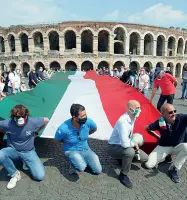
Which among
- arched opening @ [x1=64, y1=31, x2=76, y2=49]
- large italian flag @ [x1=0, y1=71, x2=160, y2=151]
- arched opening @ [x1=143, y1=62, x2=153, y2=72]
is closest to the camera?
large italian flag @ [x1=0, y1=71, x2=160, y2=151]

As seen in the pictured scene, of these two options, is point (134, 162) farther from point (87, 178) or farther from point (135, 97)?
point (135, 97)

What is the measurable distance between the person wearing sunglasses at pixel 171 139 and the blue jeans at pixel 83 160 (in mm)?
952

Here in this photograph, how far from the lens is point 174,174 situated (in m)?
3.25

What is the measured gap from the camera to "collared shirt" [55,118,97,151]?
10.9 ft

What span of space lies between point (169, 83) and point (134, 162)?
328 centimetres

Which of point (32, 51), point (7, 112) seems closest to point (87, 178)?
point (7, 112)

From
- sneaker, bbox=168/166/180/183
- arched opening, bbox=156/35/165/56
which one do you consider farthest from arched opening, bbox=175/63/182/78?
sneaker, bbox=168/166/180/183

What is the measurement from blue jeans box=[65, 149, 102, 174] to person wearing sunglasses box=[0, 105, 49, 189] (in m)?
0.56

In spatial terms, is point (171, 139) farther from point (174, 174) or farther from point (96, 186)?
point (96, 186)

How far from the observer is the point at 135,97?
18.0ft

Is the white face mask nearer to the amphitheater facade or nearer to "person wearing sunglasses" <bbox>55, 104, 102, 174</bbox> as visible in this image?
"person wearing sunglasses" <bbox>55, 104, 102, 174</bbox>

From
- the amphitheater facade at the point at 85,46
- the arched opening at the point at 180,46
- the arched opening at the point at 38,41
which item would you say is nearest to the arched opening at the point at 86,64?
the amphitheater facade at the point at 85,46

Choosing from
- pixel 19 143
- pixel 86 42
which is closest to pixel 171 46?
pixel 86 42

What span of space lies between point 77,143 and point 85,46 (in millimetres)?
32364
